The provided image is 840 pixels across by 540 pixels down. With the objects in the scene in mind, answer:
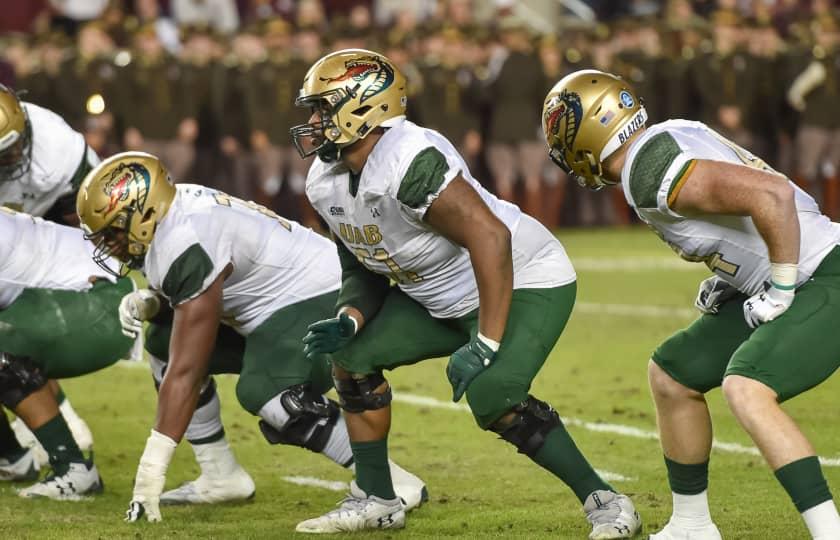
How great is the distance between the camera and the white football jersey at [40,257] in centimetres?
549

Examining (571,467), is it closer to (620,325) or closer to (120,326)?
(120,326)

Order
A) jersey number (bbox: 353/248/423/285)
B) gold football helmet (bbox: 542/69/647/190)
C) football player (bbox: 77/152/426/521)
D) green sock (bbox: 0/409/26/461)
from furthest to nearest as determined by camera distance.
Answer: green sock (bbox: 0/409/26/461), football player (bbox: 77/152/426/521), jersey number (bbox: 353/248/423/285), gold football helmet (bbox: 542/69/647/190)

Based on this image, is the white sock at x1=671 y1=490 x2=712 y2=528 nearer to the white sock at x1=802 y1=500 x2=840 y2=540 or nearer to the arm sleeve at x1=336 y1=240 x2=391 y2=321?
the white sock at x1=802 y1=500 x2=840 y2=540

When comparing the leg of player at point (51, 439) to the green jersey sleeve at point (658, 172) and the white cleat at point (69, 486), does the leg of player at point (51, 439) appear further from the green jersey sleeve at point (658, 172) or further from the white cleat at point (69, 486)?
the green jersey sleeve at point (658, 172)

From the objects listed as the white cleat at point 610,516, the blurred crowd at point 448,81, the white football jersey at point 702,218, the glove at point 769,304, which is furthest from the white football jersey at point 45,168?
the blurred crowd at point 448,81

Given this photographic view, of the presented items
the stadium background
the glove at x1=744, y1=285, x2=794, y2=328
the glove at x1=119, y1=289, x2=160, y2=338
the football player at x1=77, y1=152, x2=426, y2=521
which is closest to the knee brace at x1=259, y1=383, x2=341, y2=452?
the football player at x1=77, y1=152, x2=426, y2=521

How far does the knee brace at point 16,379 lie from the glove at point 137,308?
36cm

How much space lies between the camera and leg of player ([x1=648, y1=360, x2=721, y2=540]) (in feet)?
14.8

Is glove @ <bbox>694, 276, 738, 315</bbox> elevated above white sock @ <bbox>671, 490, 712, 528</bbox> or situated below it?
above

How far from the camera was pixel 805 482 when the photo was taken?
400 centimetres

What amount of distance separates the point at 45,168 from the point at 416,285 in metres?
2.15

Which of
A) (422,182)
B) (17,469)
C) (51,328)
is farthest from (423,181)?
(17,469)

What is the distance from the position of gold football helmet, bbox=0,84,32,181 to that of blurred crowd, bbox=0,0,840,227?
8333mm

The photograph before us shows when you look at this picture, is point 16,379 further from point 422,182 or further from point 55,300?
point 422,182
